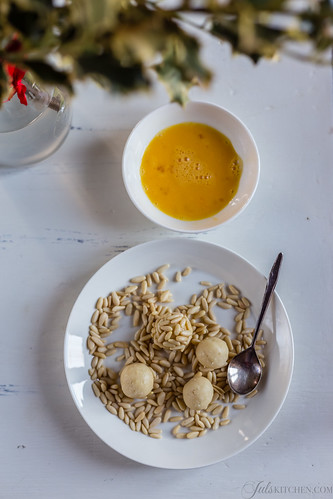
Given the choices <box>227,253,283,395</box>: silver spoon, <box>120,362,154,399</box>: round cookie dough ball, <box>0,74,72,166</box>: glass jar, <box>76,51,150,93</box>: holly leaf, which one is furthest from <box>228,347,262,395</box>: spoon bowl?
<box>76,51,150,93</box>: holly leaf

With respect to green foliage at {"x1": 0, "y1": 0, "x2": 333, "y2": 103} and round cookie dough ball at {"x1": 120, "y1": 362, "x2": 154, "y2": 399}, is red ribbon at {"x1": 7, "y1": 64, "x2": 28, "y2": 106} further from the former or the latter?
round cookie dough ball at {"x1": 120, "y1": 362, "x2": 154, "y2": 399}

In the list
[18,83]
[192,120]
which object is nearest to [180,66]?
[18,83]

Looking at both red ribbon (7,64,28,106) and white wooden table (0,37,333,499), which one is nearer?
red ribbon (7,64,28,106)

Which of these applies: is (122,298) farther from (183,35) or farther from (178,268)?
(183,35)

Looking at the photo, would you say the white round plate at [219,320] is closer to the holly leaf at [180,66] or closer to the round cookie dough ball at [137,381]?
the round cookie dough ball at [137,381]

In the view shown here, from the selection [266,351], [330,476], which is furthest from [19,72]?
[330,476]

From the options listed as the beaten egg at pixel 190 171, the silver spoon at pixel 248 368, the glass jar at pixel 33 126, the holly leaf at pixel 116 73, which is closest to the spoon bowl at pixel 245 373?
the silver spoon at pixel 248 368
